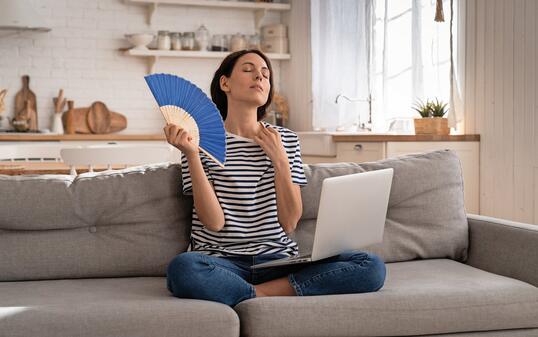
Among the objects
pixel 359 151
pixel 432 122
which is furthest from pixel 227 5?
pixel 432 122

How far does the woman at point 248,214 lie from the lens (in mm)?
2311

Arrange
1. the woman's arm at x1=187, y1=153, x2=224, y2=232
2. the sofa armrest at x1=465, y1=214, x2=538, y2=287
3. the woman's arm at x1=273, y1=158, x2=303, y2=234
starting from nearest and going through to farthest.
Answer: the woman's arm at x1=187, y1=153, x2=224, y2=232
the woman's arm at x1=273, y1=158, x2=303, y2=234
the sofa armrest at x1=465, y1=214, x2=538, y2=287

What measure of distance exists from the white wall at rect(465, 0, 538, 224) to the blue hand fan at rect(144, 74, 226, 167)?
7.66 feet

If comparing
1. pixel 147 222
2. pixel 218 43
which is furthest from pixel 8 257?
pixel 218 43

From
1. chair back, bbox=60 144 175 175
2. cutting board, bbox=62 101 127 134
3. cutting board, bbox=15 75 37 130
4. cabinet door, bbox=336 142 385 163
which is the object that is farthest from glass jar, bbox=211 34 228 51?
chair back, bbox=60 144 175 175

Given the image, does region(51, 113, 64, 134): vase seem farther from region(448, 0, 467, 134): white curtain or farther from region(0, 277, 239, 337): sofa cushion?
region(0, 277, 239, 337): sofa cushion

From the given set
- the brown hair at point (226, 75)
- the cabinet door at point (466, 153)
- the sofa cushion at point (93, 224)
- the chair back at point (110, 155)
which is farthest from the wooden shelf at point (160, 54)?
the sofa cushion at point (93, 224)

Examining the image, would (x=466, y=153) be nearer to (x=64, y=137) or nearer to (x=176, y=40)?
(x=176, y=40)

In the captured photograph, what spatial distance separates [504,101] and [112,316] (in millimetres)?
3025

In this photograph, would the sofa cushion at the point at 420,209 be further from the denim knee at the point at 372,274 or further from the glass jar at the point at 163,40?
the glass jar at the point at 163,40

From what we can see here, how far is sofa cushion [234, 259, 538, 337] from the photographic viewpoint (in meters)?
2.18

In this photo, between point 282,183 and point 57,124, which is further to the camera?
point 57,124

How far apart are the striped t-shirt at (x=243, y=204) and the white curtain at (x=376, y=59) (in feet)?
9.34

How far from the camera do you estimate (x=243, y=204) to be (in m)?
2.55
